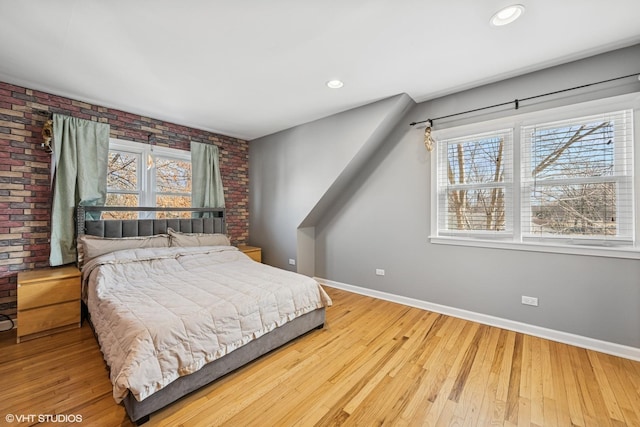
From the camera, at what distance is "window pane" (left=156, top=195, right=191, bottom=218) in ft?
12.6

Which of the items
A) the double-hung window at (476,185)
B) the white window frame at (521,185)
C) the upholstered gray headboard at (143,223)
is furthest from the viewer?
the upholstered gray headboard at (143,223)

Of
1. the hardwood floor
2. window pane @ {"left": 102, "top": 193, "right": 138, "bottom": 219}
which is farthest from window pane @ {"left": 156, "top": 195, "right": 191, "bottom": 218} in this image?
the hardwood floor

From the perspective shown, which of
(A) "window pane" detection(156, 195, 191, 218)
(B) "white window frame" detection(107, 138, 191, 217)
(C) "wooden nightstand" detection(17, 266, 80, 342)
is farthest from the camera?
(A) "window pane" detection(156, 195, 191, 218)

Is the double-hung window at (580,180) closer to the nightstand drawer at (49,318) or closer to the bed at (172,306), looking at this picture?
the bed at (172,306)

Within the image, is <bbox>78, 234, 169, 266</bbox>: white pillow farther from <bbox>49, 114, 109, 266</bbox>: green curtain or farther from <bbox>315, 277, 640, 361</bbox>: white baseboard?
<bbox>315, 277, 640, 361</bbox>: white baseboard

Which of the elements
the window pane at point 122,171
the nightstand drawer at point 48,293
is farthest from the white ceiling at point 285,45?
the nightstand drawer at point 48,293

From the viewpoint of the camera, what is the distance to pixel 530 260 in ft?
8.46

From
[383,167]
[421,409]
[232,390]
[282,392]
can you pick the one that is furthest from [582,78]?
[232,390]

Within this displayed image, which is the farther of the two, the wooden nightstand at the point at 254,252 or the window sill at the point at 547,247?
the wooden nightstand at the point at 254,252

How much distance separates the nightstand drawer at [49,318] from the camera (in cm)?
244

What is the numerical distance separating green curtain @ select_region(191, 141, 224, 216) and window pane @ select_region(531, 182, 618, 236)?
4.18 m

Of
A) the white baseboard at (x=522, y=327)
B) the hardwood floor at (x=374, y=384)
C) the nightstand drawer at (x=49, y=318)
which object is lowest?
the hardwood floor at (x=374, y=384)

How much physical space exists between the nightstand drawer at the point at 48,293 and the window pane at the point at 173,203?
1.35m

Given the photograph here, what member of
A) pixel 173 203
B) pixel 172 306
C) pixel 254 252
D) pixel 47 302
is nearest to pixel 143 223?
pixel 173 203
